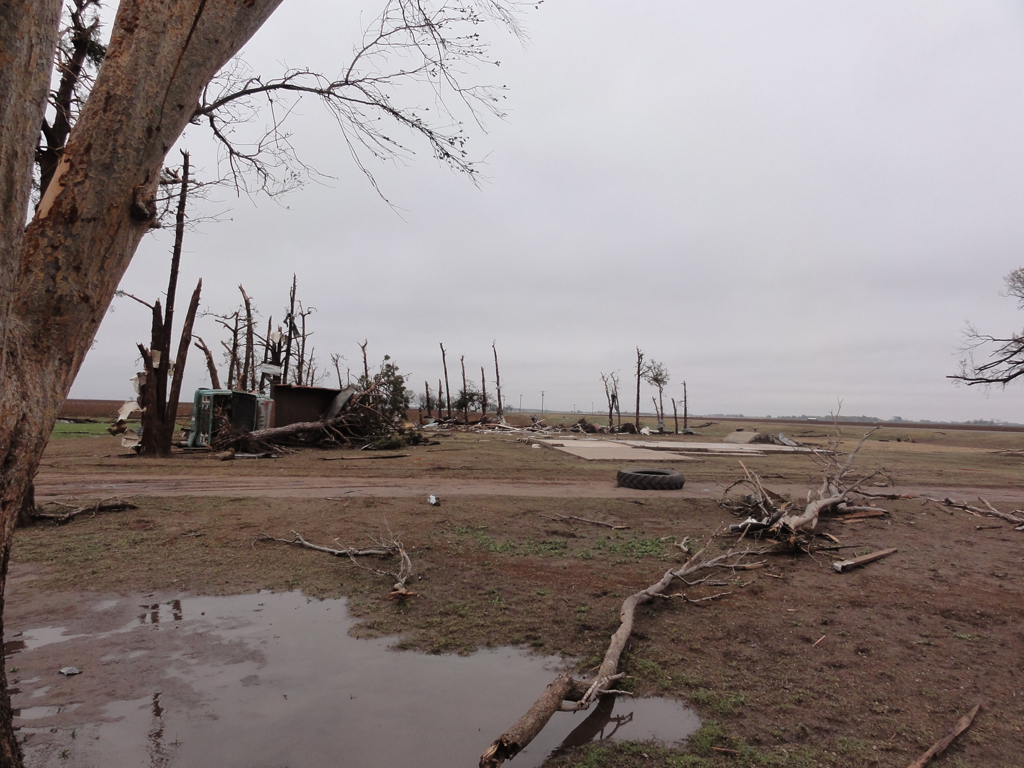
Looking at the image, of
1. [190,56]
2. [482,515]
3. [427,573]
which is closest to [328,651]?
[427,573]

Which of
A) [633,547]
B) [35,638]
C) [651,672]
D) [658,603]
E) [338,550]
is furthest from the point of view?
[633,547]

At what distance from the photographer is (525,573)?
18.4ft

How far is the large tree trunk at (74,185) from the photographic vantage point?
162 cm

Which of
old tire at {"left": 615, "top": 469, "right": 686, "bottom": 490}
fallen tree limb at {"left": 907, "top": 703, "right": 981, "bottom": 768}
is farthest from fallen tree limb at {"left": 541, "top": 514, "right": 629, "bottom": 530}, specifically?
fallen tree limb at {"left": 907, "top": 703, "right": 981, "bottom": 768}

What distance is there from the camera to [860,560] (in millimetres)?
6148

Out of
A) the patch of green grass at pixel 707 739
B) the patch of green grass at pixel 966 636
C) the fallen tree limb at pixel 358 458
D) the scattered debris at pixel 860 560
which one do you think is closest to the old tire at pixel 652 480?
the scattered debris at pixel 860 560

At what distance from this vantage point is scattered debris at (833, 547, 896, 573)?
591 cm

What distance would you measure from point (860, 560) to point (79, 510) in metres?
9.36

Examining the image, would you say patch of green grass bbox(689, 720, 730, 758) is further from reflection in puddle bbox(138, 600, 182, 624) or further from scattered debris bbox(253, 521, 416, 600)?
reflection in puddle bbox(138, 600, 182, 624)

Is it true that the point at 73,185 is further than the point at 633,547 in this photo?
No

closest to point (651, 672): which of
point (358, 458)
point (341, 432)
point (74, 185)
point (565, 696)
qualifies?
point (565, 696)

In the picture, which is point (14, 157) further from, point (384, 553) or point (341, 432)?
point (341, 432)

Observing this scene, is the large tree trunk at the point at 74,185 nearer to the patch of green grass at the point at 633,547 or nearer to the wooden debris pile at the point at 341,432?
the patch of green grass at the point at 633,547

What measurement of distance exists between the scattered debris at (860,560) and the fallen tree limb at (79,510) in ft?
29.3
